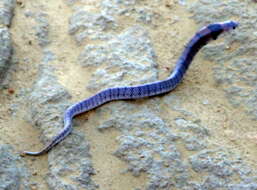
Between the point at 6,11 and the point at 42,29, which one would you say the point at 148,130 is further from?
the point at 6,11

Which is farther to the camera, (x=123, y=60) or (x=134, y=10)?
(x=134, y=10)

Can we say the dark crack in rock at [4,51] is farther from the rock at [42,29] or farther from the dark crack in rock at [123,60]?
the dark crack in rock at [123,60]

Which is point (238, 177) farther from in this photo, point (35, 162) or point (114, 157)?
point (35, 162)

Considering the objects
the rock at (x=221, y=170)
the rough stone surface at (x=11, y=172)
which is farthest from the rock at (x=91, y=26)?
the rock at (x=221, y=170)

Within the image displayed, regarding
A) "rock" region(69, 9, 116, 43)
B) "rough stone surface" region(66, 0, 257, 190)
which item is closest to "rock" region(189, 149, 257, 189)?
"rough stone surface" region(66, 0, 257, 190)

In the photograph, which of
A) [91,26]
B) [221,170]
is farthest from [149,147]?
[91,26]

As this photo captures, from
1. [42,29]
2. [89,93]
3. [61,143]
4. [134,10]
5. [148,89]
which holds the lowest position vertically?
[61,143]
